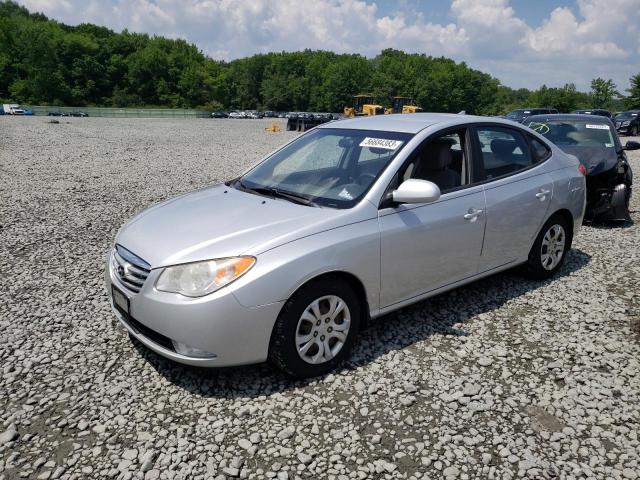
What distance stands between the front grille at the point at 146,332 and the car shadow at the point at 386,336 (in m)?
0.38

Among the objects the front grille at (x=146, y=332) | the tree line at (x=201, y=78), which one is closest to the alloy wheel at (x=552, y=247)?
the front grille at (x=146, y=332)

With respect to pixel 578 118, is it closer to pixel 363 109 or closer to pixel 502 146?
pixel 502 146

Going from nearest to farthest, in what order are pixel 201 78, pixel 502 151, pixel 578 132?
pixel 502 151 < pixel 578 132 < pixel 201 78

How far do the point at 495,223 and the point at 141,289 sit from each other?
9.71 feet

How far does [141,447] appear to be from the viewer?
2.69m

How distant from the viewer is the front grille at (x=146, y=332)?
304cm

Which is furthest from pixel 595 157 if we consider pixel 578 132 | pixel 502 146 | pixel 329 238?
pixel 329 238

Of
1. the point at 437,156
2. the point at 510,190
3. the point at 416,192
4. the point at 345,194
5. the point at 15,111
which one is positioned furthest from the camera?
the point at 15,111

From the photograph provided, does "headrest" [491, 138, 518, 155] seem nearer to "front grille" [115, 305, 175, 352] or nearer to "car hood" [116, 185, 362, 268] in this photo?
"car hood" [116, 185, 362, 268]

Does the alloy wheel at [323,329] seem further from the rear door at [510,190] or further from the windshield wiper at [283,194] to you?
the rear door at [510,190]

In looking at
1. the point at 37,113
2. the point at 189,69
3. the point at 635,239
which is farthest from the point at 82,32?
the point at 635,239

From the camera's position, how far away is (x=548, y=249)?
5035 millimetres

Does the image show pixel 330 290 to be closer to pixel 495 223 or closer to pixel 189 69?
pixel 495 223

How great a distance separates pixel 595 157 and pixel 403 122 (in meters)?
4.85
